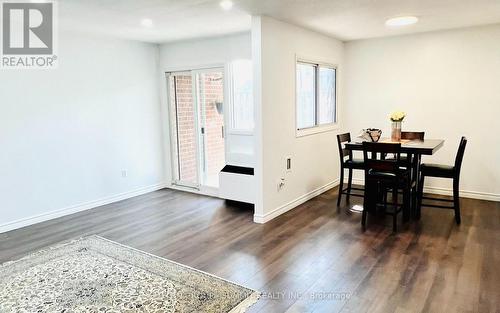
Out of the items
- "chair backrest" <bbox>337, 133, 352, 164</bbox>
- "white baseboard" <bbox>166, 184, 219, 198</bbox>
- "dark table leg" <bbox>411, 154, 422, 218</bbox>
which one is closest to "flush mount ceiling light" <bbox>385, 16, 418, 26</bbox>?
"chair backrest" <bbox>337, 133, 352, 164</bbox>

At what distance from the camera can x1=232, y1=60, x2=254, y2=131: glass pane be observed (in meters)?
5.38

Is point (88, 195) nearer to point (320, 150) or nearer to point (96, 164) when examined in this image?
point (96, 164)

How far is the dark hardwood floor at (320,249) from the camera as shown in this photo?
2.72m

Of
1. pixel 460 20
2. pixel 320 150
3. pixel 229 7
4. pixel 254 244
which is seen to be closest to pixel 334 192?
pixel 320 150

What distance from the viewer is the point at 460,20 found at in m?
4.65

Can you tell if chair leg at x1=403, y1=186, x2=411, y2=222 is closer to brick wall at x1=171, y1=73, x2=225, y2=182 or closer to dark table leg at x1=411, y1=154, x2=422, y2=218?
dark table leg at x1=411, y1=154, x2=422, y2=218

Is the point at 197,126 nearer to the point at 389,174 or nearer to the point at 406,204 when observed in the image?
the point at 389,174

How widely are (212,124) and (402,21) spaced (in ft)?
10.1

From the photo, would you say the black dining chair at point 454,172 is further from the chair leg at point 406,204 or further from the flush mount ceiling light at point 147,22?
the flush mount ceiling light at point 147,22

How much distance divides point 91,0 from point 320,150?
3.73 m

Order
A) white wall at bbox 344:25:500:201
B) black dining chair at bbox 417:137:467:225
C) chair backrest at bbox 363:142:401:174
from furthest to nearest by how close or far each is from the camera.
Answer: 1. white wall at bbox 344:25:500:201
2. black dining chair at bbox 417:137:467:225
3. chair backrest at bbox 363:142:401:174

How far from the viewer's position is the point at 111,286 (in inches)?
114

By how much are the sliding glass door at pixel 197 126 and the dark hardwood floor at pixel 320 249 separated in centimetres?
84

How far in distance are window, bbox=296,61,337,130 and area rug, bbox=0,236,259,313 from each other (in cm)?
286
